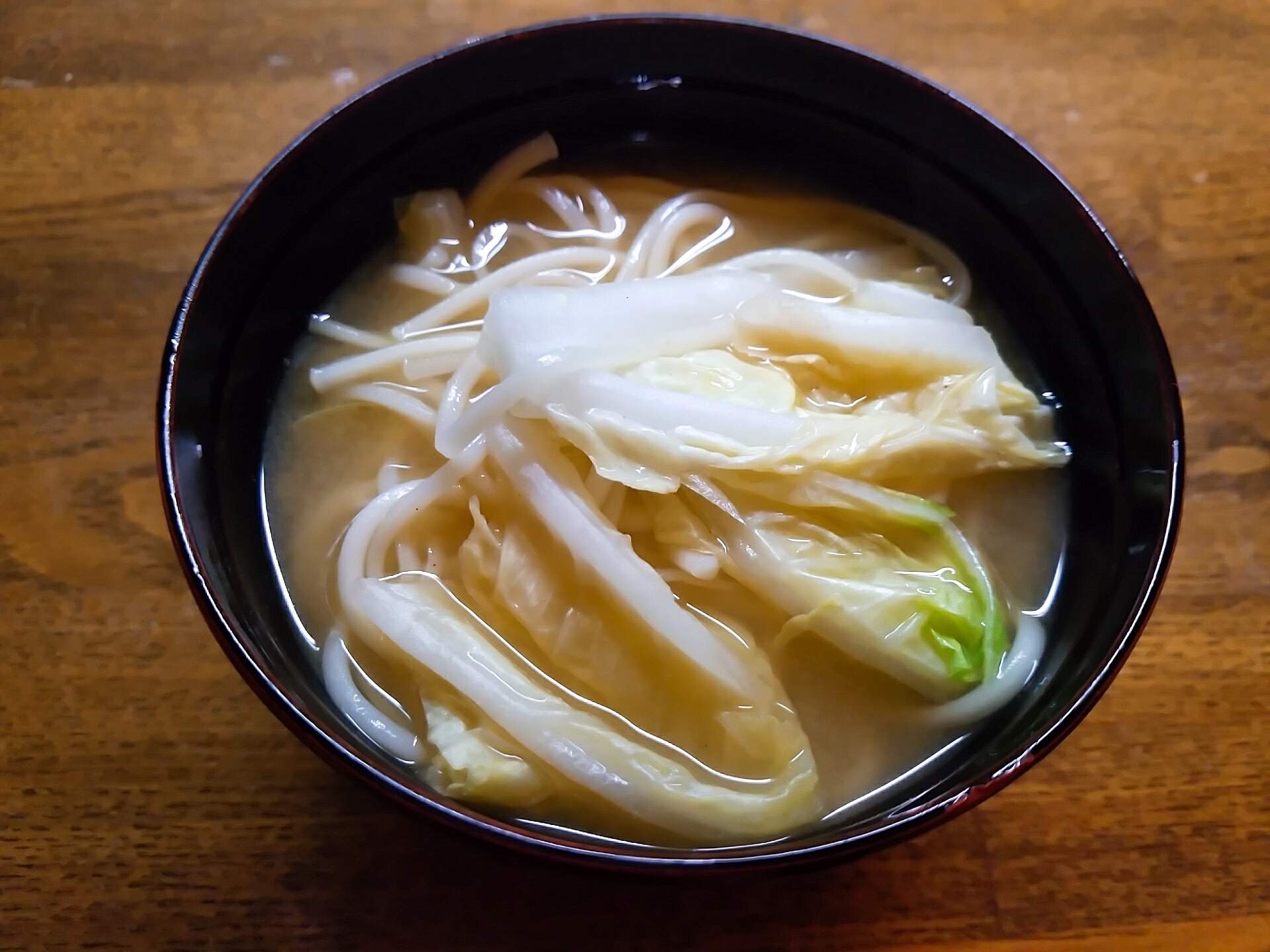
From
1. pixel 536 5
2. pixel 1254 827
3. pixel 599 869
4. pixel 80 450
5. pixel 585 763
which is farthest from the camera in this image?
pixel 536 5

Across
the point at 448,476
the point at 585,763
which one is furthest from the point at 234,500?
the point at 585,763

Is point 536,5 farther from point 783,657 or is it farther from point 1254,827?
point 1254,827

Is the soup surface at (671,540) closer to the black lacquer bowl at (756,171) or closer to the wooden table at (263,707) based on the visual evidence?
the black lacquer bowl at (756,171)

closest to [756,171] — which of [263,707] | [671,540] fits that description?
[671,540]

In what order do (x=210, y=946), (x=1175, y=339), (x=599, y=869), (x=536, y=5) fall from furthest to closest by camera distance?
(x=536, y=5) → (x=1175, y=339) → (x=210, y=946) → (x=599, y=869)

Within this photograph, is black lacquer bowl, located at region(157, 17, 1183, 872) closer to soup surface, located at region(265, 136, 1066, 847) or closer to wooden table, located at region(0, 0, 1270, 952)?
soup surface, located at region(265, 136, 1066, 847)

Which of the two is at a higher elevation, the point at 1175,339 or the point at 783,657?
the point at 1175,339

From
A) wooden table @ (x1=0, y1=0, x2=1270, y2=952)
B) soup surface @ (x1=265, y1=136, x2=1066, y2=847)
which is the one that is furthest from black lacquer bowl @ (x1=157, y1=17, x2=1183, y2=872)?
wooden table @ (x1=0, y1=0, x2=1270, y2=952)
